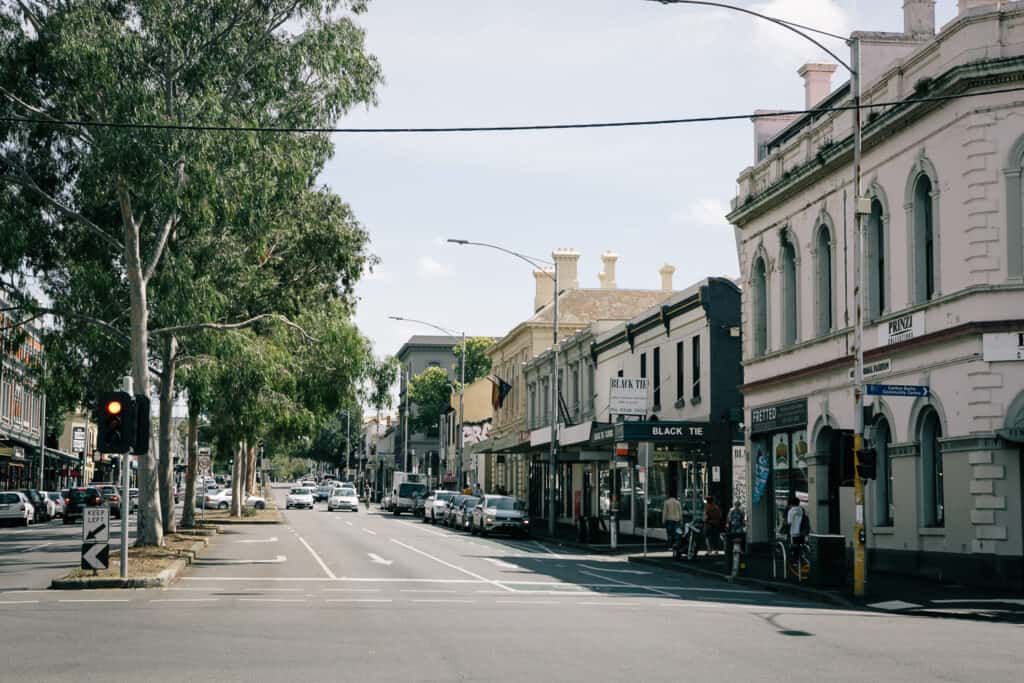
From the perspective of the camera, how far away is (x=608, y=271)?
7256 centimetres

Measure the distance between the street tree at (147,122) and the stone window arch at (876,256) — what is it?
11.3 metres

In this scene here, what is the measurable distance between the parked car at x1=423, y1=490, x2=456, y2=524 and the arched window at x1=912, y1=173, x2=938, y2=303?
119ft

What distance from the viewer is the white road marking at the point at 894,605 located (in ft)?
67.1

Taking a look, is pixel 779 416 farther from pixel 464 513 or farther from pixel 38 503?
pixel 38 503

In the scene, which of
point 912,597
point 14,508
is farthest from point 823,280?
point 14,508

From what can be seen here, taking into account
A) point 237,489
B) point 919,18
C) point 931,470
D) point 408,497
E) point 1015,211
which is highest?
point 919,18

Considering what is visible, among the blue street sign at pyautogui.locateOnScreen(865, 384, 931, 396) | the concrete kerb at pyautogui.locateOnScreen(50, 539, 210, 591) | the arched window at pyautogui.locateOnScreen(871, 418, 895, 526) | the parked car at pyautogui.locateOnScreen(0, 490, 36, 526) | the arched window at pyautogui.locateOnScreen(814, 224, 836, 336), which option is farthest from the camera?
the parked car at pyautogui.locateOnScreen(0, 490, 36, 526)

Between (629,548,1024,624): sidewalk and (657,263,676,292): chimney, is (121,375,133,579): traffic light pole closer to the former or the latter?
(629,548,1024,624): sidewalk

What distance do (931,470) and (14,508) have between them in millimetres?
39992

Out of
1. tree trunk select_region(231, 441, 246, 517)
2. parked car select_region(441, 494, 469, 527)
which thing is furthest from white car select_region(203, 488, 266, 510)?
parked car select_region(441, 494, 469, 527)

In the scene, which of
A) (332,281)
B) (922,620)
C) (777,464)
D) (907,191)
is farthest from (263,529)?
(922,620)

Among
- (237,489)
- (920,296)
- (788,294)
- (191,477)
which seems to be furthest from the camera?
(237,489)

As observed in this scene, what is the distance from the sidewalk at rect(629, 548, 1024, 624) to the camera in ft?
64.4

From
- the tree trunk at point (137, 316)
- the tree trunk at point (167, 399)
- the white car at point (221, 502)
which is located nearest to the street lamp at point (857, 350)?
the tree trunk at point (137, 316)
